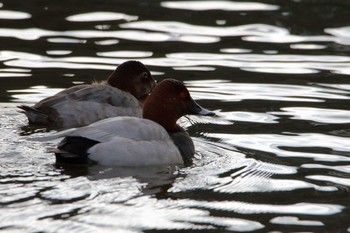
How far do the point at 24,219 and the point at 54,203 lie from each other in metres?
0.43

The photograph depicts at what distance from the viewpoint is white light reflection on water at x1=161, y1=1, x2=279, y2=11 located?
15.7 meters

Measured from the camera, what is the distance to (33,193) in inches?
300

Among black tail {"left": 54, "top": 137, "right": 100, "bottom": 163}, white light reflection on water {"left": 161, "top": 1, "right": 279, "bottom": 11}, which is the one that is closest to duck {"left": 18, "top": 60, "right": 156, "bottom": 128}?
black tail {"left": 54, "top": 137, "right": 100, "bottom": 163}

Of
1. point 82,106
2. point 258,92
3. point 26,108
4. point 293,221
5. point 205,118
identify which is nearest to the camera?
point 293,221

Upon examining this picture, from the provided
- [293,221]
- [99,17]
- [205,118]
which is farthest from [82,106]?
[99,17]

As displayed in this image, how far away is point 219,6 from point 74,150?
7.49 m

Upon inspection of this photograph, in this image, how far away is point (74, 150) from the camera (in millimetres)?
8656

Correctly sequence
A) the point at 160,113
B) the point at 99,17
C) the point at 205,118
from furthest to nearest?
the point at 99,17
the point at 205,118
the point at 160,113

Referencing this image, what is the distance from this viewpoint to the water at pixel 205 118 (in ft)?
24.0

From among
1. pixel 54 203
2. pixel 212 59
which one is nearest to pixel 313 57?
pixel 212 59

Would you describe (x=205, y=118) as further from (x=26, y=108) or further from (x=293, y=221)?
(x=293, y=221)

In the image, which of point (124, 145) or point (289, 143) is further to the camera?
point (289, 143)

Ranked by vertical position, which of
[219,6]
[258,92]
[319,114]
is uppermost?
[219,6]

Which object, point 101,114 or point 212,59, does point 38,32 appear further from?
→ point 101,114
